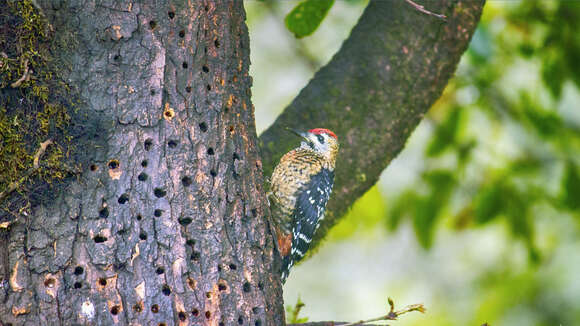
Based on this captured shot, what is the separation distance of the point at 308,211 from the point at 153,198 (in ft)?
4.77

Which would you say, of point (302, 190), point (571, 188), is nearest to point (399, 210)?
point (571, 188)

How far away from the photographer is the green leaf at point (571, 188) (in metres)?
4.10

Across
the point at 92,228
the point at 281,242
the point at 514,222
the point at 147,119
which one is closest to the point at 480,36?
the point at 514,222

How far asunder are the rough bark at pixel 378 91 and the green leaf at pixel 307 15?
58 cm

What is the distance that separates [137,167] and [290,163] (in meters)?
1.60

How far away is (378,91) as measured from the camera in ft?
11.4

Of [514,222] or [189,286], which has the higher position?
[514,222]

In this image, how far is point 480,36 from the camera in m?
3.68

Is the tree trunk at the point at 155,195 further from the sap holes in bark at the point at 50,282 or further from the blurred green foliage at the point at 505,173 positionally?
the blurred green foliage at the point at 505,173

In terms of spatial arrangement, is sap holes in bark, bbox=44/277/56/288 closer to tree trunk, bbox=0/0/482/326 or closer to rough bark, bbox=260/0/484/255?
tree trunk, bbox=0/0/482/326

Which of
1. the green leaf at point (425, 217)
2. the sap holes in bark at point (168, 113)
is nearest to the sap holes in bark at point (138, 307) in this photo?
the sap holes in bark at point (168, 113)

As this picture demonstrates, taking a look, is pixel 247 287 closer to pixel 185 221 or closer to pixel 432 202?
pixel 185 221

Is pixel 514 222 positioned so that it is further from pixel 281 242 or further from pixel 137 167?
pixel 137 167

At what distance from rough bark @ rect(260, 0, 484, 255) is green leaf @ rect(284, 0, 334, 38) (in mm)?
582
